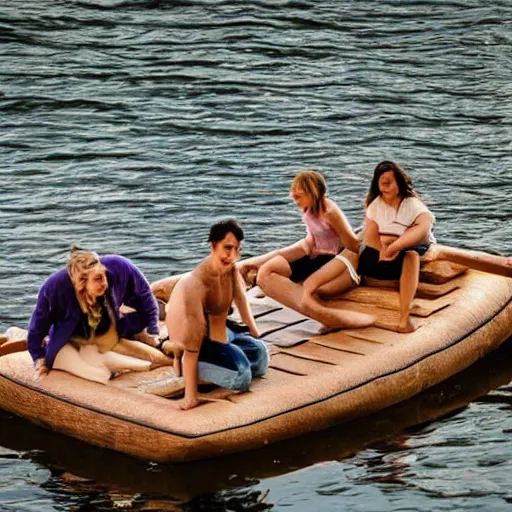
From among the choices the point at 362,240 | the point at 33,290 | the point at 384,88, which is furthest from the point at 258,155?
the point at 362,240

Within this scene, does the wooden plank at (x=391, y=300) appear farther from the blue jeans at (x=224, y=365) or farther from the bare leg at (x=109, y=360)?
the bare leg at (x=109, y=360)

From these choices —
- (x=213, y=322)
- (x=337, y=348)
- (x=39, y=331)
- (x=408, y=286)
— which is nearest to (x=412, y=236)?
(x=408, y=286)

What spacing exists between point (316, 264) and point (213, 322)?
4.93 ft

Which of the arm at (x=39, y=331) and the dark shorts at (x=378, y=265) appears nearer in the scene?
the arm at (x=39, y=331)

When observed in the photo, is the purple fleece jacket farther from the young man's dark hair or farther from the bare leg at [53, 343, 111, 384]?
the young man's dark hair

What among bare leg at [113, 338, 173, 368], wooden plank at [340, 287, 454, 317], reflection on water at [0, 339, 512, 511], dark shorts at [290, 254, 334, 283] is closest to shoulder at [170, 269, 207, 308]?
bare leg at [113, 338, 173, 368]

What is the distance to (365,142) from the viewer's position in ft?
52.3

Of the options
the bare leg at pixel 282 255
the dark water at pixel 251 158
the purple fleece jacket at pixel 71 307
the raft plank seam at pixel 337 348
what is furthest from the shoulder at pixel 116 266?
the bare leg at pixel 282 255

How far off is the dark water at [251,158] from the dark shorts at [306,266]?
45.7 inches

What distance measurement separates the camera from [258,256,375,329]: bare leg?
10.2 m

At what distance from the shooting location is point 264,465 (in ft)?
29.8

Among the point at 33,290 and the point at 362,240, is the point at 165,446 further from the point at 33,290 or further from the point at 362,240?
the point at 33,290

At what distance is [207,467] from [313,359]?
1099 mm

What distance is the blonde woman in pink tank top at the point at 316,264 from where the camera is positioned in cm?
1016
